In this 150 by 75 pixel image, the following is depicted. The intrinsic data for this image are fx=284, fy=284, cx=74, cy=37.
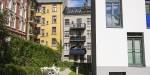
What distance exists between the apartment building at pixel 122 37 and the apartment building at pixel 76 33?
45.1 meters

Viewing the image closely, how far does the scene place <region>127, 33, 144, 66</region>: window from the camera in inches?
804

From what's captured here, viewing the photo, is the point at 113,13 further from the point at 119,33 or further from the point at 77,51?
the point at 77,51

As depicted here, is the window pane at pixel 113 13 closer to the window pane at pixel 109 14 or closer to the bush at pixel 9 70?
the window pane at pixel 109 14

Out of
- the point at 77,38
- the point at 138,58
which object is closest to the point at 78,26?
the point at 77,38

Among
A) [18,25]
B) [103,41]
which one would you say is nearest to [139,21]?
[103,41]

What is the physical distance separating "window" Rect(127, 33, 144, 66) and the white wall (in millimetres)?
388

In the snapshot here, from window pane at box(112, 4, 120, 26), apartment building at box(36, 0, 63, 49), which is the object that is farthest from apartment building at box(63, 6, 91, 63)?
window pane at box(112, 4, 120, 26)

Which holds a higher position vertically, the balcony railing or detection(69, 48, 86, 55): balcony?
the balcony railing

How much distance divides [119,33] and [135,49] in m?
1.69

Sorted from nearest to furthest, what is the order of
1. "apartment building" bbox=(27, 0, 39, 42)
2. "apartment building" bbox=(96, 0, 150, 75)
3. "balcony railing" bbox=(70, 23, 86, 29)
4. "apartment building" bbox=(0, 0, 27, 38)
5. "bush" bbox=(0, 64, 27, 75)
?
"bush" bbox=(0, 64, 27, 75) → "apartment building" bbox=(96, 0, 150, 75) → "apartment building" bbox=(0, 0, 27, 38) → "apartment building" bbox=(27, 0, 39, 42) → "balcony railing" bbox=(70, 23, 86, 29)

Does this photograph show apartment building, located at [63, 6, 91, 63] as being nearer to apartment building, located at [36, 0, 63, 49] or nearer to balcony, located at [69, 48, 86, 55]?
balcony, located at [69, 48, 86, 55]

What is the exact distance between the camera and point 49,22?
67.2m

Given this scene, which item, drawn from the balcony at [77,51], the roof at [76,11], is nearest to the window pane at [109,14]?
the balcony at [77,51]

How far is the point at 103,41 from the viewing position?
20.0 meters
